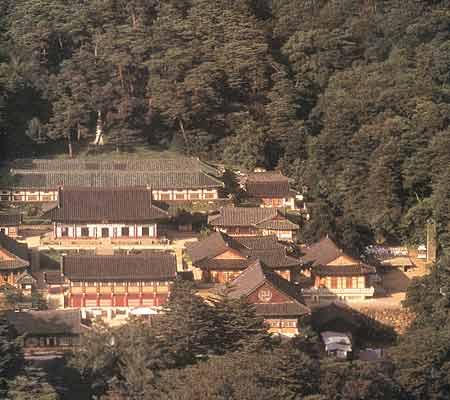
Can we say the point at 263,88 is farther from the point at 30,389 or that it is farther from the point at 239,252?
the point at 30,389

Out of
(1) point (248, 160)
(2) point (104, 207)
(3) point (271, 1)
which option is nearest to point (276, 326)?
(2) point (104, 207)

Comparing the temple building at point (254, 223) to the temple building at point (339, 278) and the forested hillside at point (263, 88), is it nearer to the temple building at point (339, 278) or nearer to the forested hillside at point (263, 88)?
the forested hillside at point (263, 88)

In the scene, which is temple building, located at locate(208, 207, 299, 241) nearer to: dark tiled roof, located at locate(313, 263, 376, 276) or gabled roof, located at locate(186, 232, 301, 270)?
gabled roof, located at locate(186, 232, 301, 270)

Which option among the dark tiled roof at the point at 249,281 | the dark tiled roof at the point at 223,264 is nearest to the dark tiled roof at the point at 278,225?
the dark tiled roof at the point at 223,264

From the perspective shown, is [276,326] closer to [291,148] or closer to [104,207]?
[104,207]

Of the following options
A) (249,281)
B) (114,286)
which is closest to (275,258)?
(249,281)

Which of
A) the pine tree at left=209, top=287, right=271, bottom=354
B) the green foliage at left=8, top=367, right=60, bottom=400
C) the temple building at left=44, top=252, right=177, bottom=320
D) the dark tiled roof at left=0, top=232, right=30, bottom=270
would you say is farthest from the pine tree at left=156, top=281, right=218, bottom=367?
the dark tiled roof at left=0, top=232, right=30, bottom=270
